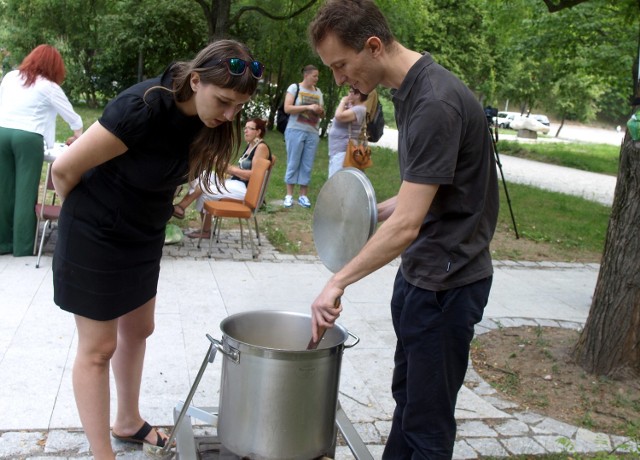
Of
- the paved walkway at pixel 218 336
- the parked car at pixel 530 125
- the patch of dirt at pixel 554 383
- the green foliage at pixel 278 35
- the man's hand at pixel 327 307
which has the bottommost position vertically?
the paved walkway at pixel 218 336

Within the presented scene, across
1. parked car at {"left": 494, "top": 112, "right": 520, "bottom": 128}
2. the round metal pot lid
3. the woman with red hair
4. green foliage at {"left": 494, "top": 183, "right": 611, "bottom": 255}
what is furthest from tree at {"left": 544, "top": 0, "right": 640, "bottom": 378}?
parked car at {"left": 494, "top": 112, "right": 520, "bottom": 128}

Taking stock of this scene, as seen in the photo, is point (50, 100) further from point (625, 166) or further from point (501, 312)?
point (625, 166)

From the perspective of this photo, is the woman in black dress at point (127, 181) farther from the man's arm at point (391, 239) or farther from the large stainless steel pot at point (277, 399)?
the man's arm at point (391, 239)

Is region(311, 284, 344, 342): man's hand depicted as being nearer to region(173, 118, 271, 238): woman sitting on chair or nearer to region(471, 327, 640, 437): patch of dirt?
region(471, 327, 640, 437): patch of dirt

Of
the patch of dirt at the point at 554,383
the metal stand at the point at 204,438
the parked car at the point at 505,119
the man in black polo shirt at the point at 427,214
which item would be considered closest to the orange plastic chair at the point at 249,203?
the patch of dirt at the point at 554,383

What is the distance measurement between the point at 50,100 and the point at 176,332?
2.56 m

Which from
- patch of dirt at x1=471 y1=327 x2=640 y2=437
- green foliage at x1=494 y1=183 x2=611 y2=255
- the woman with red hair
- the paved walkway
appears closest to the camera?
the paved walkway

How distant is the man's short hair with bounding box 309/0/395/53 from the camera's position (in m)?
2.18

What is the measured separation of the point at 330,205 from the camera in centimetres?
276

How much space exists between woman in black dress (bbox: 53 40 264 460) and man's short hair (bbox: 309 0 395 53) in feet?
1.13

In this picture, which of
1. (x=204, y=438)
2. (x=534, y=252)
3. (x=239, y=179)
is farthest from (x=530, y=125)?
(x=204, y=438)

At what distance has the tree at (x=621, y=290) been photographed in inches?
160

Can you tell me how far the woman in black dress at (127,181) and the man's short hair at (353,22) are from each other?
35 centimetres

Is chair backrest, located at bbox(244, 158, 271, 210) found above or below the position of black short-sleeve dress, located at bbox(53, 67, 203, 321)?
below
